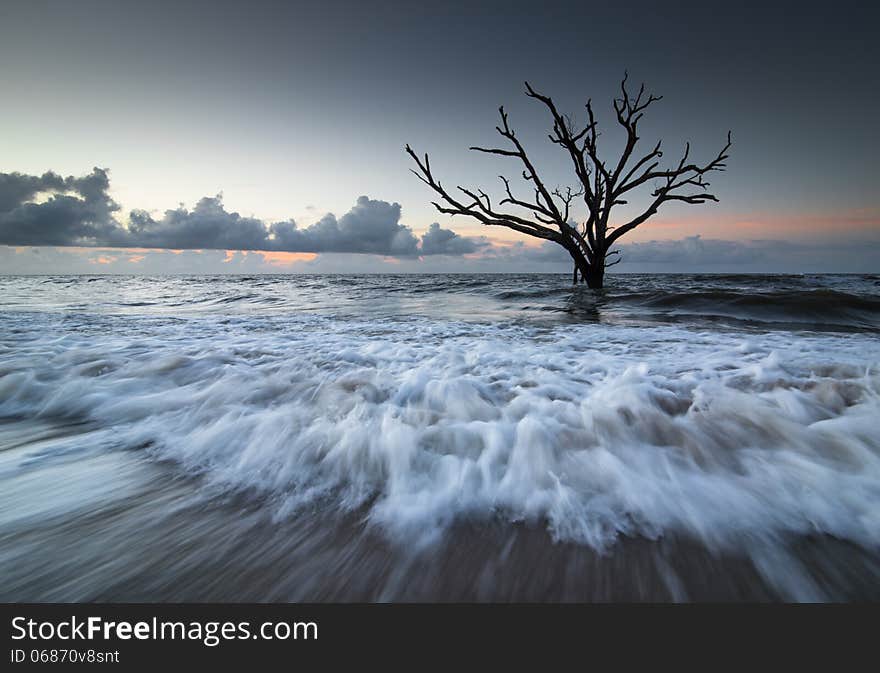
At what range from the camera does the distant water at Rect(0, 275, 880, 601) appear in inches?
42.7

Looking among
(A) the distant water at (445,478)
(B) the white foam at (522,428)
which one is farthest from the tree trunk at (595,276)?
(A) the distant water at (445,478)

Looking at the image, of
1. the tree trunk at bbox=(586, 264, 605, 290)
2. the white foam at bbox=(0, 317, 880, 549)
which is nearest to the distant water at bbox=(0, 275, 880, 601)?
the white foam at bbox=(0, 317, 880, 549)

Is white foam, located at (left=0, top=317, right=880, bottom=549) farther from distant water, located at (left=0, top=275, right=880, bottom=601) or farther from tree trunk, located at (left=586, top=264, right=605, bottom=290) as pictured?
tree trunk, located at (left=586, top=264, right=605, bottom=290)

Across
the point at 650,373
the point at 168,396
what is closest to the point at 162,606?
the point at 168,396

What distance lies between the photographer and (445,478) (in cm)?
156

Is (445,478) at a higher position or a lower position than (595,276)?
lower

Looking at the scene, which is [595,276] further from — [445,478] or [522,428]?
[445,478]

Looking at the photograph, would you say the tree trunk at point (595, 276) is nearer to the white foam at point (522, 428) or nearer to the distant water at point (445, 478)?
the white foam at point (522, 428)

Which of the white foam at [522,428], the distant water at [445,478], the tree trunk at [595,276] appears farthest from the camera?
the tree trunk at [595,276]

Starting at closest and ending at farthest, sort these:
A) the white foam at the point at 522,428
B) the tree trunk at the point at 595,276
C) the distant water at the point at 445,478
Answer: the distant water at the point at 445,478, the white foam at the point at 522,428, the tree trunk at the point at 595,276

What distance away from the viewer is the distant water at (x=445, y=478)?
3.56ft

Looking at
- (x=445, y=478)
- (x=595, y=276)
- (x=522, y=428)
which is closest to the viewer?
(x=445, y=478)

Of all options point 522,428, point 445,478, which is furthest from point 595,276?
point 445,478

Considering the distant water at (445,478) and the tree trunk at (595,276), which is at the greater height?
the tree trunk at (595,276)
